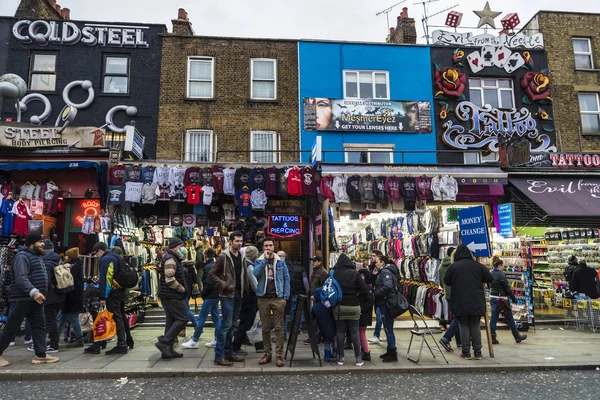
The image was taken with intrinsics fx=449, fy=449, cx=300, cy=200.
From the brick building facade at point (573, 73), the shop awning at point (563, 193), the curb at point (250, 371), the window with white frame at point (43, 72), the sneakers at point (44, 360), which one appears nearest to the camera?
the curb at point (250, 371)

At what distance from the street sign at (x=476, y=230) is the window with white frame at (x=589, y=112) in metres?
10.8

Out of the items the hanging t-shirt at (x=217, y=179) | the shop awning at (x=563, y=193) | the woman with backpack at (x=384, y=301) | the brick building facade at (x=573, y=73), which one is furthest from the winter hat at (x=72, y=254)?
the brick building facade at (x=573, y=73)

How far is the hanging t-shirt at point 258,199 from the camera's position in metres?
11.8

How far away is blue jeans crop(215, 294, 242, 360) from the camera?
7.62m

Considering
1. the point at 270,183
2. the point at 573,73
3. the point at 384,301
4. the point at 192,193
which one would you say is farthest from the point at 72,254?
the point at 573,73

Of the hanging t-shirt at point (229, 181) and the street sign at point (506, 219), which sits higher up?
the hanging t-shirt at point (229, 181)

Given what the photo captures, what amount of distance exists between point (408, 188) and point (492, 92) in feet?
24.8

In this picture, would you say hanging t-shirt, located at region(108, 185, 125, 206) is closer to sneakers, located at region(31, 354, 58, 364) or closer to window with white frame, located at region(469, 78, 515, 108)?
sneakers, located at region(31, 354, 58, 364)

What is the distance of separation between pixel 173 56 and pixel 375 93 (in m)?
7.34

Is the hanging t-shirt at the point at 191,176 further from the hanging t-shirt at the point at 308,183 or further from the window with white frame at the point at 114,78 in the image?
the window with white frame at the point at 114,78

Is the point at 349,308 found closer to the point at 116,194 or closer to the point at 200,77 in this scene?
the point at 116,194

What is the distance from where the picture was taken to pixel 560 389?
645cm

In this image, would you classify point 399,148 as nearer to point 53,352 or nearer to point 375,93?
point 375,93

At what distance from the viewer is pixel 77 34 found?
51.4 ft
